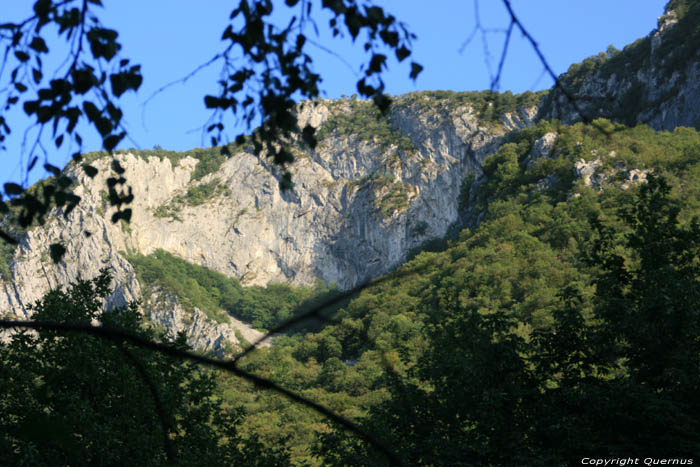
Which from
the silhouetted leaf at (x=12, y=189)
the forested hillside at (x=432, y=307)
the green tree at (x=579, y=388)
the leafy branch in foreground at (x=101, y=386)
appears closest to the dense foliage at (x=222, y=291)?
the forested hillside at (x=432, y=307)

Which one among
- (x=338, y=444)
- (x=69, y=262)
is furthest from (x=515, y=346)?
(x=69, y=262)

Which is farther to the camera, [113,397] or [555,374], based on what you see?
[555,374]

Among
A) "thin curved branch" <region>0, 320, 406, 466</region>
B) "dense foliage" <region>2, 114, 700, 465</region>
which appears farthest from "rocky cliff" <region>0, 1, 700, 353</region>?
"thin curved branch" <region>0, 320, 406, 466</region>

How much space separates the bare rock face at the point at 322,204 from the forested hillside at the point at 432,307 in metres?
0.46

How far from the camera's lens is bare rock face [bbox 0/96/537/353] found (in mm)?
126250

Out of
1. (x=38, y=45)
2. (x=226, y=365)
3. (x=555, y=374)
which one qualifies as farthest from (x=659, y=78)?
(x=226, y=365)

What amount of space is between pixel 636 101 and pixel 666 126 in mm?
5640

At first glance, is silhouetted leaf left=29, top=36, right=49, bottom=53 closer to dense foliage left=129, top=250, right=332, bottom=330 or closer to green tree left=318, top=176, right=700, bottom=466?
green tree left=318, top=176, right=700, bottom=466

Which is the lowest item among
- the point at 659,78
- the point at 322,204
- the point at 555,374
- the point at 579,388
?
the point at 579,388

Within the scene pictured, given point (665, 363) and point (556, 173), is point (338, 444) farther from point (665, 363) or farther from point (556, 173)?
point (556, 173)

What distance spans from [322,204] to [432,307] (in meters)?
80.8

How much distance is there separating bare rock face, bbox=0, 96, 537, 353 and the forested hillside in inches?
18.2

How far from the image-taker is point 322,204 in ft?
443

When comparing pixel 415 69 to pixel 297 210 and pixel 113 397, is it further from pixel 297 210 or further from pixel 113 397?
pixel 297 210
